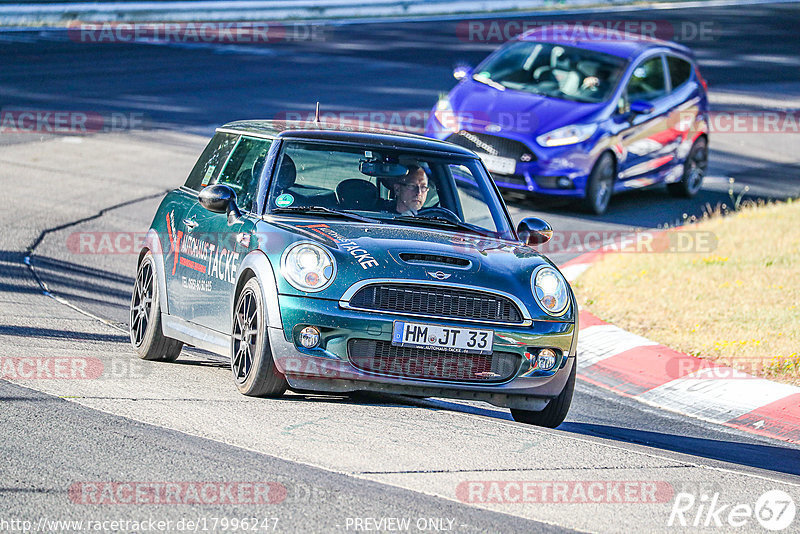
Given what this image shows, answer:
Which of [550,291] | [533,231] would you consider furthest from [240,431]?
[533,231]

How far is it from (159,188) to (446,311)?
28.5 feet

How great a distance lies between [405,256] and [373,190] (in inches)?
38.6

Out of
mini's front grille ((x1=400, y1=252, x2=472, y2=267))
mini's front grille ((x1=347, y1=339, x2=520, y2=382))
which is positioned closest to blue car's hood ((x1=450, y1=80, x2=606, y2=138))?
mini's front grille ((x1=400, y1=252, x2=472, y2=267))

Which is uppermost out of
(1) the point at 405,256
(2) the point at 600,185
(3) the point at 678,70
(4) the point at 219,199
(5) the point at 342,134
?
(5) the point at 342,134

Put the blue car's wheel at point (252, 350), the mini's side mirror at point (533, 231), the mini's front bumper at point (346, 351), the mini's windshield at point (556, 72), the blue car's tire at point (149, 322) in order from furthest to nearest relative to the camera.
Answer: the mini's windshield at point (556, 72) < the blue car's tire at point (149, 322) < the mini's side mirror at point (533, 231) < the blue car's wheel at point (252, 350) < the mini's front bumper at point (346, 351)

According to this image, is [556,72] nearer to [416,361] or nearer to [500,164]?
[500,164]

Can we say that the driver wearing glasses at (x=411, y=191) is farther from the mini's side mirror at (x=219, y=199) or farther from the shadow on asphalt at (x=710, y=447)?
the shadow on asphalt at (x=710, y=447)

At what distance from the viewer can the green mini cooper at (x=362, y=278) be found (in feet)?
20.4

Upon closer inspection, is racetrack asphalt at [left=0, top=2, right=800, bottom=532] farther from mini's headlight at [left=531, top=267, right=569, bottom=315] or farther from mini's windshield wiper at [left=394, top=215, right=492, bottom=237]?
mini's windshield wiper at [left=394, top=215, right=492, bottom=237]

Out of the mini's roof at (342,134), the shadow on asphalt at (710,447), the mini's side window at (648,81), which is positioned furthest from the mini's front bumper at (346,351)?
the mini's side window at (648,81)

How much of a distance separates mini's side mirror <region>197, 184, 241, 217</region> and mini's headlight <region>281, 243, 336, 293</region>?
0.89 metres

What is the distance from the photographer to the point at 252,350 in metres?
6.49

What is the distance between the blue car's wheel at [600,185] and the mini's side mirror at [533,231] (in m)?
6.88

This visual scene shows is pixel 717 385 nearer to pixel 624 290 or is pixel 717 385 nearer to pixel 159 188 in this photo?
pixel 624 290
